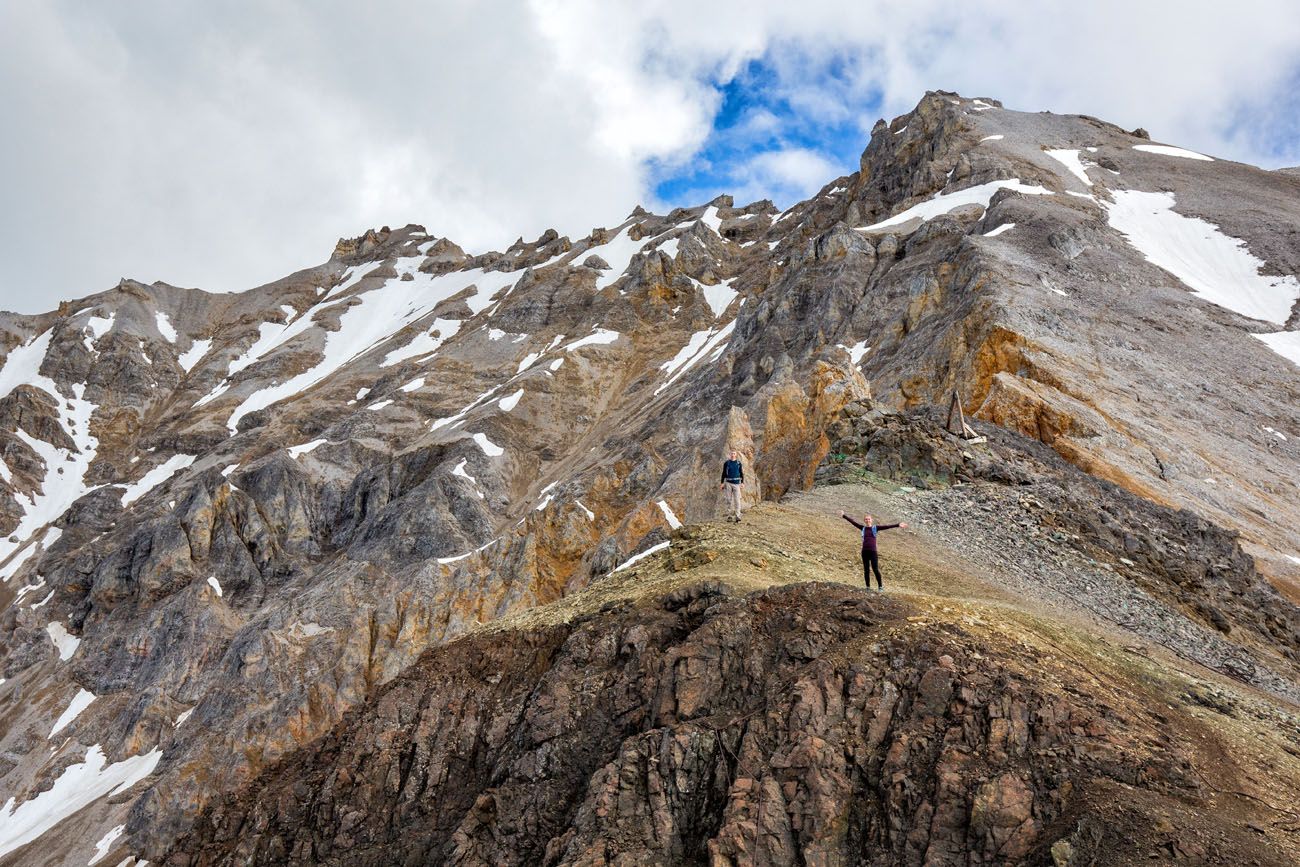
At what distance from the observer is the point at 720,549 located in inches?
572

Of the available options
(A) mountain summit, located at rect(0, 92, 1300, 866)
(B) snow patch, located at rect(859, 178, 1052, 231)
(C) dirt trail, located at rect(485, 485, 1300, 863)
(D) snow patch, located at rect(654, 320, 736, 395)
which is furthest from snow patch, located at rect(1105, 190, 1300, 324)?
(C) dirt trail, located at rect(485, 485, 1300, 863)

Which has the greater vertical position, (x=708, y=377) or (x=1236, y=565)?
(x=708, y=377)

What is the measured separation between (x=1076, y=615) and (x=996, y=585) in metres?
1.54

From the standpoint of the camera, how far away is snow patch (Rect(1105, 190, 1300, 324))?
50219 mm

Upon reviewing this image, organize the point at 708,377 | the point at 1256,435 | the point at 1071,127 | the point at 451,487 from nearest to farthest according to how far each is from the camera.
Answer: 1. the point at 1256,435
2. the point at 708,377
3. the point at 451,487
4. the point at 1071,127

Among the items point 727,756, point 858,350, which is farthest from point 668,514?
point 727,756

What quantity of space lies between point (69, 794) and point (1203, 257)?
314 feet

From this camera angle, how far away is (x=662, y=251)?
119 metres

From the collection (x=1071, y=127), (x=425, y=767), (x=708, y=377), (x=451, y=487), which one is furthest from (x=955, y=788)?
(x=1071, y=127)

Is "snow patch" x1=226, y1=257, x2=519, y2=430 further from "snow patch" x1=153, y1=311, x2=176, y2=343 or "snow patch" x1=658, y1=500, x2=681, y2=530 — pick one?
"snow patch" x1=658, y1=500, x2=681, y2=530

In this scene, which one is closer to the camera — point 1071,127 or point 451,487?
point 451,487

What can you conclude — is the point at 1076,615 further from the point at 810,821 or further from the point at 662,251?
the point at 662,251

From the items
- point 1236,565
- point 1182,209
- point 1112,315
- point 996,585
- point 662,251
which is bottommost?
point 1236,565

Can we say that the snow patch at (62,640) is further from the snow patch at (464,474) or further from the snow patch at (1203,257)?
the snow patch at (1203,257)
